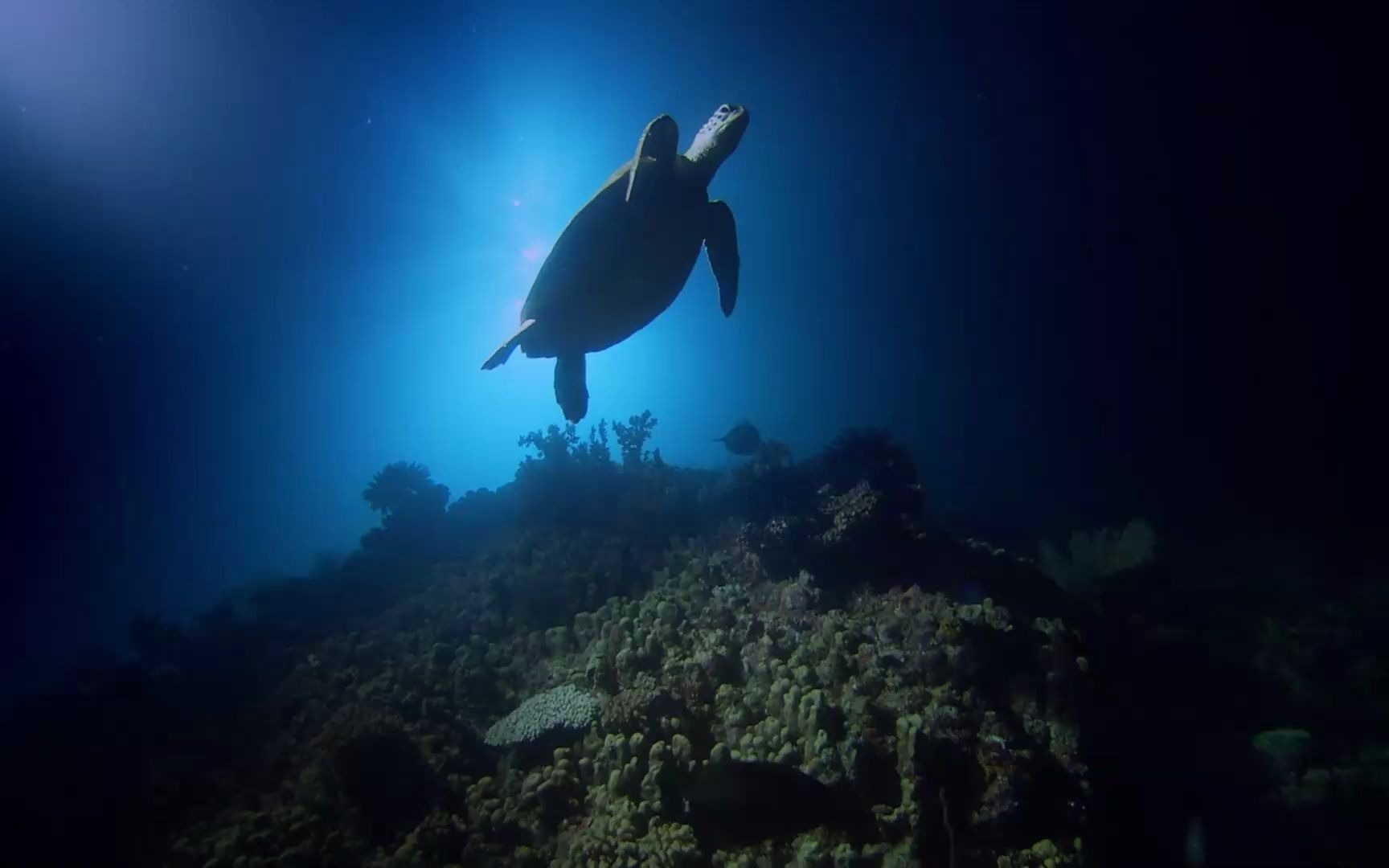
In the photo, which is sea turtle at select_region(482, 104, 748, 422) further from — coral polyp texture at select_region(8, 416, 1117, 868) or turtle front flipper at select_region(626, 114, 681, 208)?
coral polyp texture at select_region(8, 416, 1117, 868)

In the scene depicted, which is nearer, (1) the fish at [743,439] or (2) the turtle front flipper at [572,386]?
(2) the turtle front flipper at [572,386]

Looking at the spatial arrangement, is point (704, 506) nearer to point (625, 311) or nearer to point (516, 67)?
point (625, 311)

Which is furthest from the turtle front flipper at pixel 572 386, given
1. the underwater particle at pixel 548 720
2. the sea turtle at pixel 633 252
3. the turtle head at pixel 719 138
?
the underwater particle at pixel 548 720

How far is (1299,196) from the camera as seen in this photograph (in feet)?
56.9

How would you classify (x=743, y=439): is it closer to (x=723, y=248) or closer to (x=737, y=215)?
(x=723, y=248)

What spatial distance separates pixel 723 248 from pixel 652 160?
1494mm

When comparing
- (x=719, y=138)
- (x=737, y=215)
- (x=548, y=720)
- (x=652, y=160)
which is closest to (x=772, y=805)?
(x=548, y=720)

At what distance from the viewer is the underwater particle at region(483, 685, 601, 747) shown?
4.44 meters

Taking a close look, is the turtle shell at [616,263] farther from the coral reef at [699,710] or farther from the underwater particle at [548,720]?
the underwater particle at [548,720]

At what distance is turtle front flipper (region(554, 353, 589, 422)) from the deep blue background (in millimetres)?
12899

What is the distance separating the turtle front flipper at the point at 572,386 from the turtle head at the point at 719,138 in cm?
285

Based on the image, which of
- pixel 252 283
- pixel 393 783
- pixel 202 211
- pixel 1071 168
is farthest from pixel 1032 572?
pixel 252 283

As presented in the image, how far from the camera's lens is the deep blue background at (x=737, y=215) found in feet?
47.3

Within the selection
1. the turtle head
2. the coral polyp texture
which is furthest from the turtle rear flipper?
the coral polyp texture
